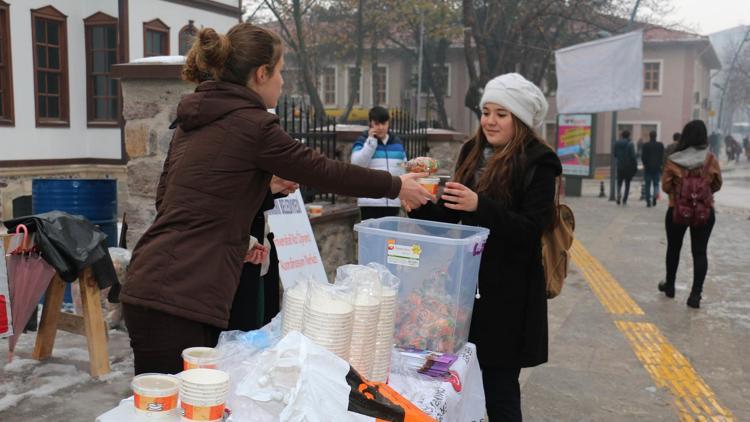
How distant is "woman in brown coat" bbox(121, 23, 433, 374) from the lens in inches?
87.5

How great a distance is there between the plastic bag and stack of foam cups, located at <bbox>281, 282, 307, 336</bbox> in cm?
25

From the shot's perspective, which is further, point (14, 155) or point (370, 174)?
point (14, 155)

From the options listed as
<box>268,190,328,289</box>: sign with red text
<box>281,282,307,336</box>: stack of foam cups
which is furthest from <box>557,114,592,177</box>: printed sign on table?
<box>281,282,307,336</box>: stack of foam cups

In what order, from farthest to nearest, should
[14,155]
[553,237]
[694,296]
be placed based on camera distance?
[14,155] < [694,296] < [553,237]

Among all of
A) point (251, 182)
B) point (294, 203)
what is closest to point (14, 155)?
point (294, 203)

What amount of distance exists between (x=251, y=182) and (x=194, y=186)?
0.61ft

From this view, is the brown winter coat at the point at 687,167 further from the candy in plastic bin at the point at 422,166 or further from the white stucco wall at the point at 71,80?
the white stucco wall at the point at 71,80

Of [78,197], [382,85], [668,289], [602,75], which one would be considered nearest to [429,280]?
[78,197]

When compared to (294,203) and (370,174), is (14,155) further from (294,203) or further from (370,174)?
(370,174)

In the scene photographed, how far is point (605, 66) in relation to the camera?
15758 millimetres

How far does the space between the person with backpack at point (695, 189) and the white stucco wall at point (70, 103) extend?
10.8 meters

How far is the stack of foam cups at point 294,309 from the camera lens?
2.06 metres

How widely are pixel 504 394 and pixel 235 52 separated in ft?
6.22

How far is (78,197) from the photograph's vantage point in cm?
579
